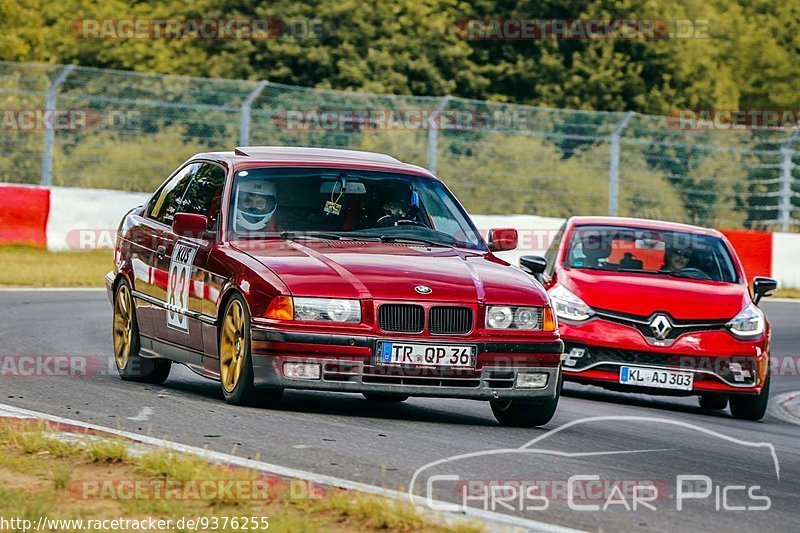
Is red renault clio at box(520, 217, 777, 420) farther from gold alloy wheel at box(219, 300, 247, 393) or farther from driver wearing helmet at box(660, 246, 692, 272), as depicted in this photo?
gold alloy wheel at box(219, 300, 247, 393)

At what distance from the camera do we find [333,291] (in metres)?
8.80

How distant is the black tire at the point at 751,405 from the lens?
40.1 ft

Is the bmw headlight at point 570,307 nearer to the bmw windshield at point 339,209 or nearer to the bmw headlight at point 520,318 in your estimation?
the bmw windshield at point 339,209

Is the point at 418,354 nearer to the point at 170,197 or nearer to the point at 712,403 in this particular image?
the point at 170,197

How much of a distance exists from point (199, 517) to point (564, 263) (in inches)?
296

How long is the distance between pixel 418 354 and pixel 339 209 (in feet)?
5.10

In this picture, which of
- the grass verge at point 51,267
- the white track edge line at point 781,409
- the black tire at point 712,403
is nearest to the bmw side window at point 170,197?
the black tire at point 712,403

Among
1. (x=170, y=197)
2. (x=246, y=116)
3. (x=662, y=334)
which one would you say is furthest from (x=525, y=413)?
(x=246, y=116)

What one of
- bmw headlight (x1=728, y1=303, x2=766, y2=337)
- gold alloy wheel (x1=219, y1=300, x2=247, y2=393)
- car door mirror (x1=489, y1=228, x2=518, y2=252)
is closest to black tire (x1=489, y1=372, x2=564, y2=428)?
car door mirror (x1=489, y1=228, x2=518, y2=252)

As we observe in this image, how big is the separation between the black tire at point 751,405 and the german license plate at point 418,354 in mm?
4120

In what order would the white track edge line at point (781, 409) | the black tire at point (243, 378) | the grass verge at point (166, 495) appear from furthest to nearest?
1. the white track edge line at point (781, 409)
2. the black tire at point (243, 378)
3. the grass verge at point (166, 495)

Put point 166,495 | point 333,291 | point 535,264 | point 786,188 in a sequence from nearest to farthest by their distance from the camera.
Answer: point 166,495 → point 333,291 → point 535,264 → point 786,188

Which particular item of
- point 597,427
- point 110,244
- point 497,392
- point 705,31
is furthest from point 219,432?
point 705,31

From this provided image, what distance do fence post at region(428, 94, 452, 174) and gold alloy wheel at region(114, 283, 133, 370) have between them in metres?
15.3
